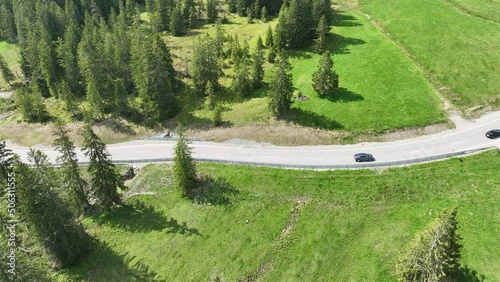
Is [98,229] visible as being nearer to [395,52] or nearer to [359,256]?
[359,256]

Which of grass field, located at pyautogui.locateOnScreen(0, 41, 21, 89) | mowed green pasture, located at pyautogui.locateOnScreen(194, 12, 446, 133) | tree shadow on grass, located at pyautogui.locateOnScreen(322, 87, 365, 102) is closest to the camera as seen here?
mowed green pasture, located at pyautogui.locateOnScreen(194, 12, 446, 133)

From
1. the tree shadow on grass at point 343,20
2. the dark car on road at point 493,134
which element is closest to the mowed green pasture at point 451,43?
the tree shadow on grass at point 343,20

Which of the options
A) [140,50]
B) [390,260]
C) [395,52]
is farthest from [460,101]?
[140,50]

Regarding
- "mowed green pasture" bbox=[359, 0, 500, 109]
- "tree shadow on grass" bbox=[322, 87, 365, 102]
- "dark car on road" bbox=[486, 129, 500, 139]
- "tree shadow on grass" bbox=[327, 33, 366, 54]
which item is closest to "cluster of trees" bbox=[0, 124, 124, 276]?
"tree shadow on grass" bbox=[322, 87, 365, 102]

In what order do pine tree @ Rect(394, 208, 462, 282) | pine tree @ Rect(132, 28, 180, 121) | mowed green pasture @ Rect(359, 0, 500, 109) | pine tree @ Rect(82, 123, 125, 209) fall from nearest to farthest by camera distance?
1. pine tree @ Rect(394, 208, 462, 282)
2. pine tree @ Rect(82, 123, 125, 209)
3. mowed green pasture @ Rect(359, 0, 500, 109)
4. pine tree @ Rect(132, 28, 180, 121)

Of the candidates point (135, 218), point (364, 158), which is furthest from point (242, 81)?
point (135, 218)

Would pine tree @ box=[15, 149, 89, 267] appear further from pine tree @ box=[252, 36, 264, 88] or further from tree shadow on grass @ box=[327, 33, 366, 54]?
tree shadow on grass @ box=[327, 33, 366, 54]

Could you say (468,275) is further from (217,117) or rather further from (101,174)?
(101,174)

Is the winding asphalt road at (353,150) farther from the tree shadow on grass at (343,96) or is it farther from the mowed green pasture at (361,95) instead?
the tree shadow on grass at (343,96)

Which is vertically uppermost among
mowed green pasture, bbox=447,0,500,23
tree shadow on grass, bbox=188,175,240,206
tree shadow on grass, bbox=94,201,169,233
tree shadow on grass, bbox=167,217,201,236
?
mowed green pasture, bbox=447,0,500,23
